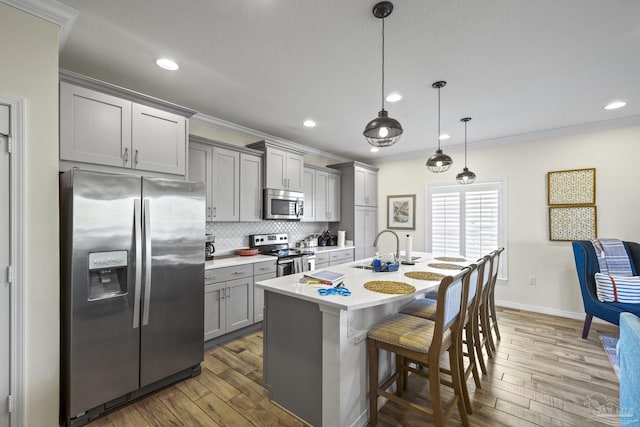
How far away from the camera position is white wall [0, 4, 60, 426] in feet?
5.52

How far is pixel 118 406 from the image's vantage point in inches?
82.1

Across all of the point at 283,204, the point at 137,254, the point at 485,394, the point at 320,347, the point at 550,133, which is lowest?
the point at 485,394

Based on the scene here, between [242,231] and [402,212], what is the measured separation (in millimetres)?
3116

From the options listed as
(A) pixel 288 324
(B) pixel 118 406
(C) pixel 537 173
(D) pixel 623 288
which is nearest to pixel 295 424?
(A) pixel 288 324

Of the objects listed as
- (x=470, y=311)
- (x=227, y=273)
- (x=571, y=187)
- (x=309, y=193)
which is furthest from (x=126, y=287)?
(x=571, y=187)

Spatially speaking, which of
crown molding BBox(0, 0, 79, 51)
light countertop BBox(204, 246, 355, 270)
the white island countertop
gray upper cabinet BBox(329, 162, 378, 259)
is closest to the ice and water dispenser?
light countertop BBox(204, 246, 355, 270)

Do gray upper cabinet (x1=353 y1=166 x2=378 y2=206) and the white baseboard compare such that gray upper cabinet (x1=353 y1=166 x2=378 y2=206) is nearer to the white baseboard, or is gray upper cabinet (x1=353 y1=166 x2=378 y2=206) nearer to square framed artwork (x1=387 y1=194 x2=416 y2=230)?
square framed artwork (x1=387 y1=194 x2=416 y2=230)

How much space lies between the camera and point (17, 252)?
1673mm

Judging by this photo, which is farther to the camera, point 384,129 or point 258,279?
point 258,279

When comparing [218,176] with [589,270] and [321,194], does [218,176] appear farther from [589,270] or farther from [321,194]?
[589,270]

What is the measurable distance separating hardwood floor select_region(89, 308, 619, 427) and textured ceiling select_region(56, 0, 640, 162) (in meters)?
→ 2.69

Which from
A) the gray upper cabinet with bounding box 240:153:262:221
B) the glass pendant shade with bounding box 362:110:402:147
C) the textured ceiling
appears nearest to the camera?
→ the textured ceiling

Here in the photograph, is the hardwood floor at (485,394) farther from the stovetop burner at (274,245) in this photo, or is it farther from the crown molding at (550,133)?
the crown molding at (550,133)

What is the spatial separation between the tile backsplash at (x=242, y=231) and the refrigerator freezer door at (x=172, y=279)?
1.27 m
